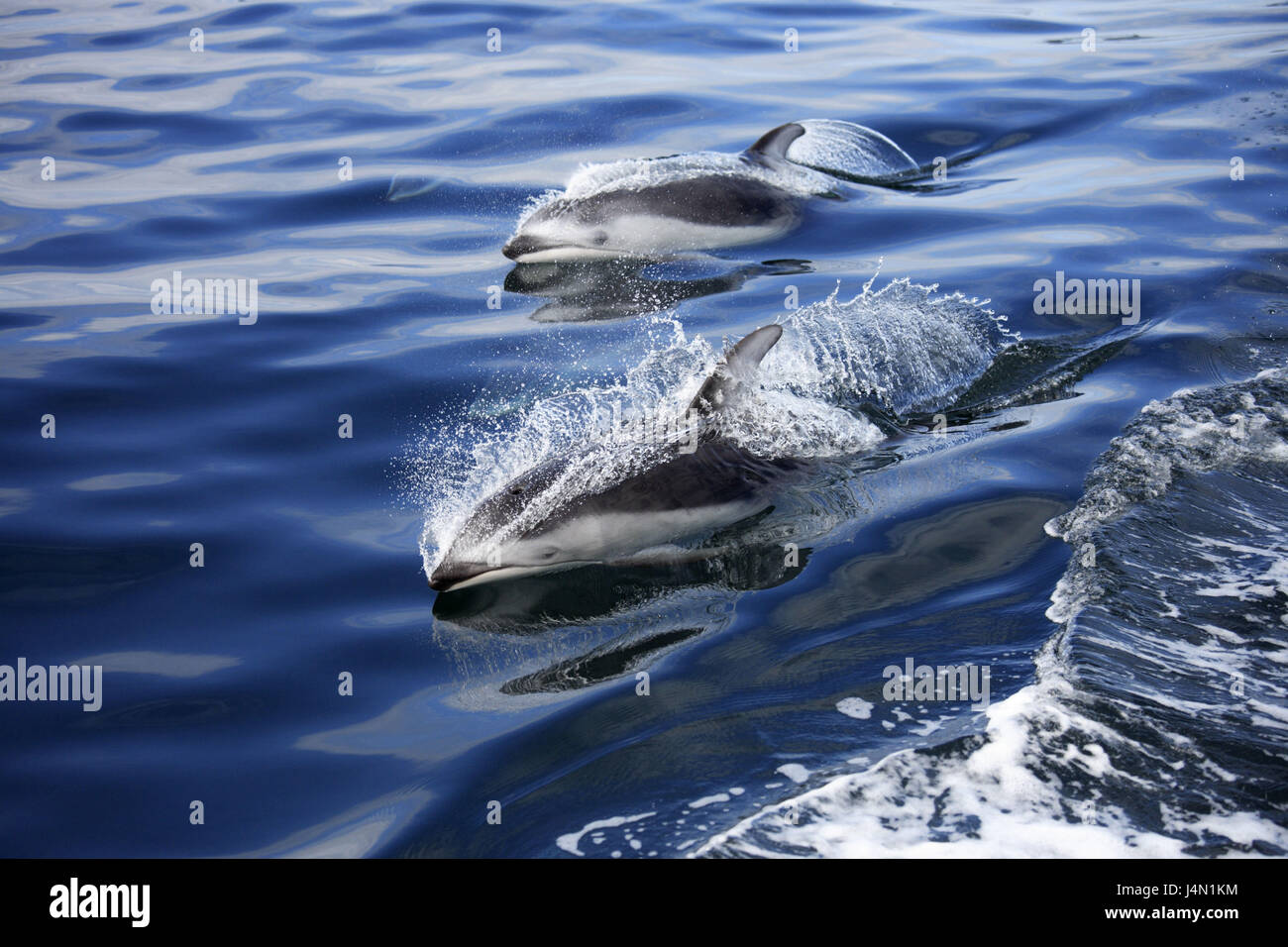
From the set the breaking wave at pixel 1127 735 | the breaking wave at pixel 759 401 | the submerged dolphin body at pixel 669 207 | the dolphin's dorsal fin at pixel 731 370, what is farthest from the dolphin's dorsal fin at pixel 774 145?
the breaking wave at pixel 1127 735

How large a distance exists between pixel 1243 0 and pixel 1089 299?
578 inches

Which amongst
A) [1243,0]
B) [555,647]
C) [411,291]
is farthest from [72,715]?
[1243,0]

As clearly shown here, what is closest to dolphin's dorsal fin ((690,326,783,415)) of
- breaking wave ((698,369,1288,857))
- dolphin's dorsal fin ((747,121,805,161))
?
breaking wave ((698,369,1288,857))

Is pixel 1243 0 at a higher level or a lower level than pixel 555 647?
higher

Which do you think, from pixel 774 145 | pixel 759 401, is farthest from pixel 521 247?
pixel 759 401

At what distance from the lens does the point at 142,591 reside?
19.0 feet

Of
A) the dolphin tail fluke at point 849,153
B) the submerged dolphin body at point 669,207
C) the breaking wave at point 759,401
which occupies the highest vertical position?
the dolphin tail fluke at point 849,153

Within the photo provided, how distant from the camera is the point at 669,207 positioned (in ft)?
34.6

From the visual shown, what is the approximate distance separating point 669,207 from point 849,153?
291 cm

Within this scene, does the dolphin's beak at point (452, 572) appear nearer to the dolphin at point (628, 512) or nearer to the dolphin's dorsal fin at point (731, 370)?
the dolphin at point (628, 512)

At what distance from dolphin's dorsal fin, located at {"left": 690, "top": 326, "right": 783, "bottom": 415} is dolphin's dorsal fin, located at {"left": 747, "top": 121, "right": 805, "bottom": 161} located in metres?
5.37

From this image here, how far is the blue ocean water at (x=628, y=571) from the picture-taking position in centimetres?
429

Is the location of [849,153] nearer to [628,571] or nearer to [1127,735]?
[628,571]
